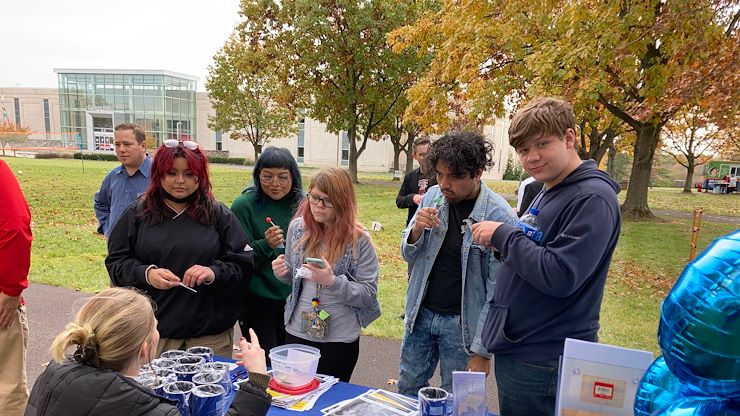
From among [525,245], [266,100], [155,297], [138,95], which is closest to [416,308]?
[525,245]

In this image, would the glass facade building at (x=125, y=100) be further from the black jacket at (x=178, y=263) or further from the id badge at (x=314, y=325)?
the id badge at (x=314, y=325)

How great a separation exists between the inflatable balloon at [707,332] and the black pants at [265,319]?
93.6 inches

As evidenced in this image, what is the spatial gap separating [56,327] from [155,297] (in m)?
2.99

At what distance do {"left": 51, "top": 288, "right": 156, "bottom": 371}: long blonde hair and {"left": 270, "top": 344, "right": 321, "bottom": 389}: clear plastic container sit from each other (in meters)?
0.62

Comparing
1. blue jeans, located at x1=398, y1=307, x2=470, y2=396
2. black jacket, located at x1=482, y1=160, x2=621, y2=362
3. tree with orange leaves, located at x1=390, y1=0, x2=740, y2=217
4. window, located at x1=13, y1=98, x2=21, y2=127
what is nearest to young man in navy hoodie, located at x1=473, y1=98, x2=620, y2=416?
black jacket, located at x1=482, y1=160, x2=621, y2=362

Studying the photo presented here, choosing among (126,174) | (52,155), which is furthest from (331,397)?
(52,155)

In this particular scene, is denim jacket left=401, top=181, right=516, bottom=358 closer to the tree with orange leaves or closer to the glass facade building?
the tree with orange leaves

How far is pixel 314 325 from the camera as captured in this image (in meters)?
2.32

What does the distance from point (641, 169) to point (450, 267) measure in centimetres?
1240

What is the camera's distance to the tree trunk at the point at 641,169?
11.8 m

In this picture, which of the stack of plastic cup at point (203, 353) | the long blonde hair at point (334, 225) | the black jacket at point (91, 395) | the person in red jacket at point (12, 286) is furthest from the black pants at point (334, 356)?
the person in red jacket at point (12, 286)

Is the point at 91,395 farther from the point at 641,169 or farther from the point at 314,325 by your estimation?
the point at 641,169

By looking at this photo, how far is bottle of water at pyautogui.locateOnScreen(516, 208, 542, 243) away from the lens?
1.73 metres

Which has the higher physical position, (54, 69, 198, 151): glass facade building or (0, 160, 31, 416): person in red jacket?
(54, 69, 198, 151): glass facade building
